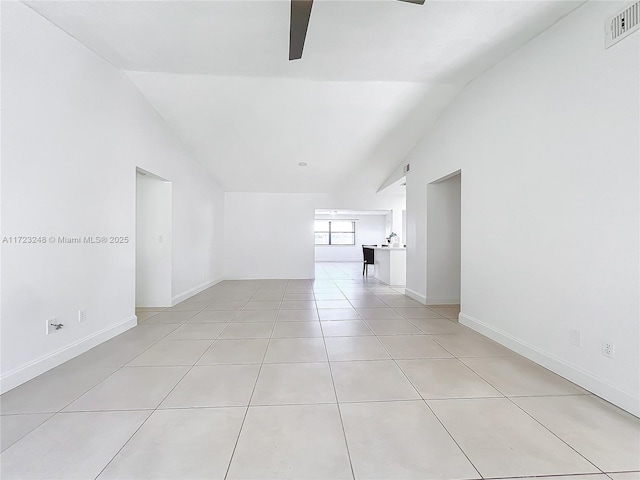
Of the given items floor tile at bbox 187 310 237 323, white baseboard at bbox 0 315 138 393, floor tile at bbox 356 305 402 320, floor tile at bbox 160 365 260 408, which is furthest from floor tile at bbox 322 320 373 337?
white baseboard at bbox 0 315 138 393

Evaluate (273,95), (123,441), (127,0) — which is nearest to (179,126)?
(273,95)

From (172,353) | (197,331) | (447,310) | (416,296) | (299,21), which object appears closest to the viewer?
(299,21)

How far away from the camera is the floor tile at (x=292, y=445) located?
4.43ft

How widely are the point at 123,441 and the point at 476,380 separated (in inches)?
90.7

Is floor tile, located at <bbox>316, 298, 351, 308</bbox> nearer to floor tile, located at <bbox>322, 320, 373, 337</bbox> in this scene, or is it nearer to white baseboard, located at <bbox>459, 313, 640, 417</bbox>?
floor tile, located at <bbox>322, 320, 373, 337</bbox>

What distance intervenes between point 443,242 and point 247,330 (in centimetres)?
332

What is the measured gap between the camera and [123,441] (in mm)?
1554

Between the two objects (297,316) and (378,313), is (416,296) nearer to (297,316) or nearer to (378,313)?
(378,313)

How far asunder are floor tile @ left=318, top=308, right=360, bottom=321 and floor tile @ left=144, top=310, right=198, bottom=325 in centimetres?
183

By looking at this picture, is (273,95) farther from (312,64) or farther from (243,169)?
(243,169)

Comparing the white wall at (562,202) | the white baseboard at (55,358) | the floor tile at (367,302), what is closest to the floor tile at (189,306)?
the white baseboard at (55,358)

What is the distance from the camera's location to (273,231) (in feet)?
26.3

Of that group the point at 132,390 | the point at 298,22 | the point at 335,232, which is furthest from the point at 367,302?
the point at 335,232

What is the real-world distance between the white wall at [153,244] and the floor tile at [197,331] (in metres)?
1.30
